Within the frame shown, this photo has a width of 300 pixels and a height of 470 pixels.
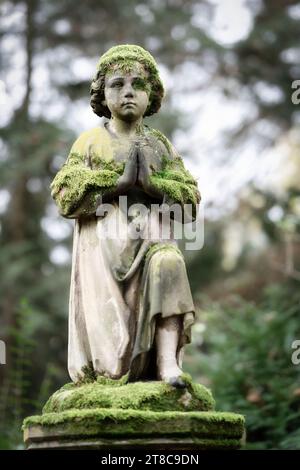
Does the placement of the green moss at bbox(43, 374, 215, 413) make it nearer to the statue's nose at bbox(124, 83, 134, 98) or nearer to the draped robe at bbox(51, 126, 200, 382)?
the draped robe at bbox(51, 126, 200, 382)

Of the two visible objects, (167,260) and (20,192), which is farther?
(20,192)

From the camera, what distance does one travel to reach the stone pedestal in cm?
528

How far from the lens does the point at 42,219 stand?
1842cm

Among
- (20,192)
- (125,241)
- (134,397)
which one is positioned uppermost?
(20,192)

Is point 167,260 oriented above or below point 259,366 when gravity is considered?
above

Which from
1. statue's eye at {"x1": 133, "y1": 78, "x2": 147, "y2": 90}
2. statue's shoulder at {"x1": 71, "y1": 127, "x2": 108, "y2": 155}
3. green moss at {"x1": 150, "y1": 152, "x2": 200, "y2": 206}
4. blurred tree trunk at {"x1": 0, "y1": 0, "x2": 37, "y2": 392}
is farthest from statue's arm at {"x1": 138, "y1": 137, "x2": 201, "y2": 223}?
blurred tree trunk at {"x1": 0, "y1": 0, "x2": 37, "y2": 392}

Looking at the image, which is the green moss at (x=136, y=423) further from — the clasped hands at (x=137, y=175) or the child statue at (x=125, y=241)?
the clasped hands at (x=137, y=175)

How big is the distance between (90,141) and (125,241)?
3.10 ft

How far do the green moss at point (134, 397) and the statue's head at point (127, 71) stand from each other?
93.0 inches

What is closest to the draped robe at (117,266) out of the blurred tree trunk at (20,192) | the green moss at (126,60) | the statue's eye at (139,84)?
the statue's eye at (139,84)

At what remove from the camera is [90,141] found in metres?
6.44

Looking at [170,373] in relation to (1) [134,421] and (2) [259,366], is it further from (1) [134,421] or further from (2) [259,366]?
(2) [259,366]

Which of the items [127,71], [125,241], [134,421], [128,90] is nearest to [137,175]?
[125,241]
